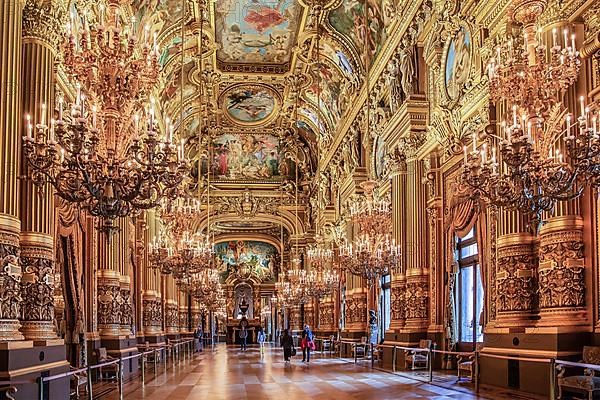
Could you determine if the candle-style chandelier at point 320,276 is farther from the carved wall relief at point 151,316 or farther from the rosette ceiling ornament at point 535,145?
the rosette ceiling ornament at point 535,145

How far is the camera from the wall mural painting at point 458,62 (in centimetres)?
1711

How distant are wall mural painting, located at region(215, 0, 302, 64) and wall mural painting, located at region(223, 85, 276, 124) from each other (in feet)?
9.21

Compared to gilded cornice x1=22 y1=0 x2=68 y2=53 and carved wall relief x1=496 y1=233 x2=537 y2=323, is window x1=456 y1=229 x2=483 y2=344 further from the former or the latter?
gilded cornice x1=22 y1=0 x2=68 y2=53

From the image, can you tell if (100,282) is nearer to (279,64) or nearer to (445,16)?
(445,16)

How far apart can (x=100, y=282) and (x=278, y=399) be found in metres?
7.20

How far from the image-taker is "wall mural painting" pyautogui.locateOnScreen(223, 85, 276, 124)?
33.1 metres

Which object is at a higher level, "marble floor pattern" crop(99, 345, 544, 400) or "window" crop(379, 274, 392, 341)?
"window" crop(379, 274, 392, 341)

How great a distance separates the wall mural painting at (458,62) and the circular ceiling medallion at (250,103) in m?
14.8

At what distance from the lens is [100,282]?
18.9m

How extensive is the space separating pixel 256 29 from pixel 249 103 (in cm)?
815

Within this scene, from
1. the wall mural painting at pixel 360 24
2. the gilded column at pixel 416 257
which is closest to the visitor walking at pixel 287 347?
the gilded column at pixel 416 257

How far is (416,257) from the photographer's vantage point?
20531 mm

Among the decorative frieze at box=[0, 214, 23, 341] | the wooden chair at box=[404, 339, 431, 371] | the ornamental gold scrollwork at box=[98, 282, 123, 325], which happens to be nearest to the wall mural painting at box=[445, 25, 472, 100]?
the wooden chair at box=[404, 339, 431, 371]

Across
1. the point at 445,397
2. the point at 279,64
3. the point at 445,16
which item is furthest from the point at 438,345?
the point at 279,64
